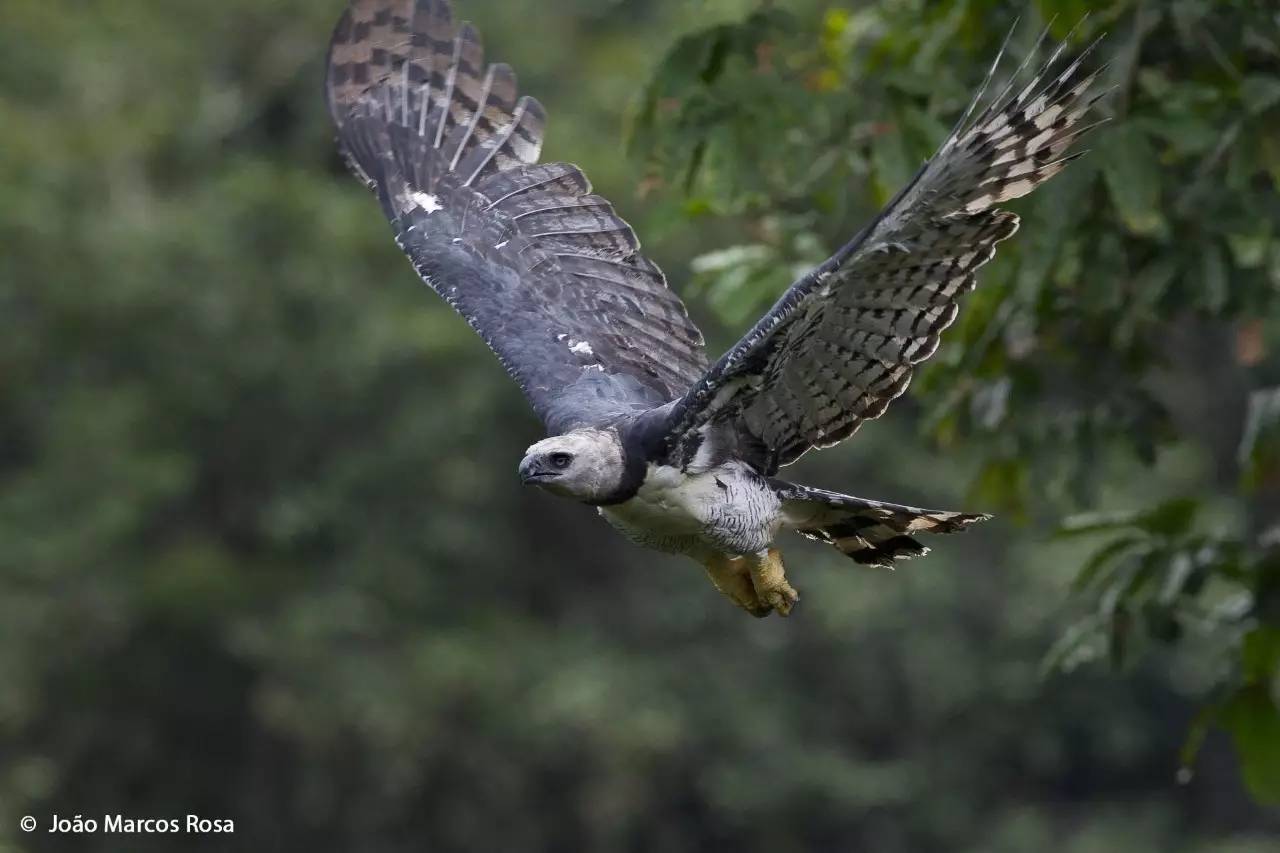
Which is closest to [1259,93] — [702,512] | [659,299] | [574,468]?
[702,512]

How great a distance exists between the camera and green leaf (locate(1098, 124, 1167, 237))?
5398mm

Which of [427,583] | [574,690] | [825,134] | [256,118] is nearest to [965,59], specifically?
[825,134]

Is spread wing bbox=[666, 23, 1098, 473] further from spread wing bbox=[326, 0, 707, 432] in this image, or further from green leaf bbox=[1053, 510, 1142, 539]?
green leaf bbox=[1053, 510, 1142, 539]

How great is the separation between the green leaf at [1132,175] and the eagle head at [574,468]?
1351 mm

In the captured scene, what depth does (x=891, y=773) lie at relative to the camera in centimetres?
2241

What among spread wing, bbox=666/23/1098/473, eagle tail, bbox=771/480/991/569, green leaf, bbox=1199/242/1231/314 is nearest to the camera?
spread wing, bbox=666/23/1098/473

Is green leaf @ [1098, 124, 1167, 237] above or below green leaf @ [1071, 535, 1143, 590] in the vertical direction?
above

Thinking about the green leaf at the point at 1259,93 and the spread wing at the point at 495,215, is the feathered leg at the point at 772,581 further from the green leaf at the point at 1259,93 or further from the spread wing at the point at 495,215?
the green leaf at the point at 1259,93

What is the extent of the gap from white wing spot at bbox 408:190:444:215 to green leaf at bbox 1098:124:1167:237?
6.86ft

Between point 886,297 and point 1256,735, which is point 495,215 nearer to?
point 886,297

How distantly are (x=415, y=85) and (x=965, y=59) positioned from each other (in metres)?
1.69

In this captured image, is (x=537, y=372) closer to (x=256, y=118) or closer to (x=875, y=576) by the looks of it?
(x=875, y=576)

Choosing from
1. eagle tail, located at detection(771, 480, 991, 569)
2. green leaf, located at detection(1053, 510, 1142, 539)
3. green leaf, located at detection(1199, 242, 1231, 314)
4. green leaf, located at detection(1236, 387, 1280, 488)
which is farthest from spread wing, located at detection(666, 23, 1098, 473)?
green leaf, located at detection(1236, 387, 1280, 488)

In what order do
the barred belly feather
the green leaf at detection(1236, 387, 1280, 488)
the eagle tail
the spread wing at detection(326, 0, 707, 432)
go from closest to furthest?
1. the barred belly feather
2. the eagle tail
3. the green leaf at detection(1236, 387, 1280, 488)
4. the spread wing at detection(326, 0, 707, 432)
